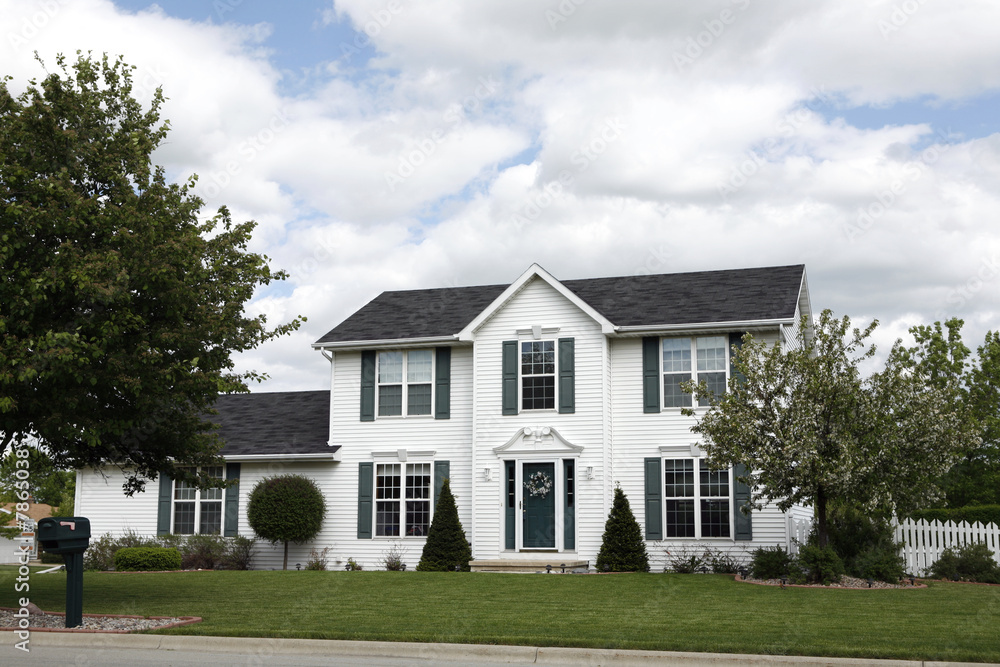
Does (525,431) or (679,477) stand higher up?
(525,431)

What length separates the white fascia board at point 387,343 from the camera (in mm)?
24500

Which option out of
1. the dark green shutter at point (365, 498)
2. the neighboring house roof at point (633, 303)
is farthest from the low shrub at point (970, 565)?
the dark green shutter at point (365, 498)

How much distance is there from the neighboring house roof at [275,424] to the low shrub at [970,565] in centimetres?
1423

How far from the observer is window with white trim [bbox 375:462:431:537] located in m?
24.6

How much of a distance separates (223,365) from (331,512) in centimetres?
1139

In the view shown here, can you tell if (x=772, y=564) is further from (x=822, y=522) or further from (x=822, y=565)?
(x=822, y=522)

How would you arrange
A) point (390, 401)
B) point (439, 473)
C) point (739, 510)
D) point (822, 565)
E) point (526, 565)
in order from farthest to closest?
point (390, 401), point (439, 473), point (526, 565), point (739, 510), point (822, 565)

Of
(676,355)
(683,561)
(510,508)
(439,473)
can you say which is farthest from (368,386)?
(683,561)

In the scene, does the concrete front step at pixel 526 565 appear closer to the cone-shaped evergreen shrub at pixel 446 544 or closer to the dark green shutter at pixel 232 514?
the cone-shaped evergreen shrub at pixel 446 544

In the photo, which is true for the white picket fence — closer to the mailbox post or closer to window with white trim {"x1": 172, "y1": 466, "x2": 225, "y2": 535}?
the mailbox post

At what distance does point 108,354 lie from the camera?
12602mm

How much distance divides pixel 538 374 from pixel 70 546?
13443mm

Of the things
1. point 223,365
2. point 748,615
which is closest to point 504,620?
point 748,615

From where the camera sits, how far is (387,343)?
2492 centimetres
